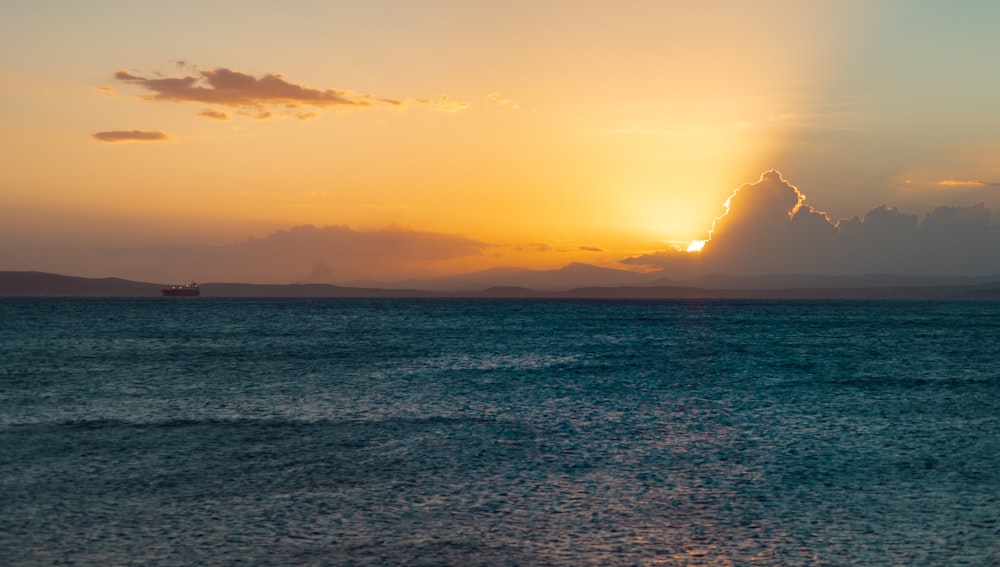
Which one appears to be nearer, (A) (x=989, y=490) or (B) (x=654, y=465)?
(A) (x=989, y=490)

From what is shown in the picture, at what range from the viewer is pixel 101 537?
2112cm

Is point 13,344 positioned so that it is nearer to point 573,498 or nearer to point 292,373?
point 292,373

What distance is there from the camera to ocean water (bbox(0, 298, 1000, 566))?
68.4 feet

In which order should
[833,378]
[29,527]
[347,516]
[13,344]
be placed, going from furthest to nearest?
[13,344]
[833,378]
[347,516]
[29,527]

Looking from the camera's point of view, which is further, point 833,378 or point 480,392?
point 833,378

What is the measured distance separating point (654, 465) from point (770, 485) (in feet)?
Result: 14.6

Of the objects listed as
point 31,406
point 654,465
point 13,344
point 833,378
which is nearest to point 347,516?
point 654,465

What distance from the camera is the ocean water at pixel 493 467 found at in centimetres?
2084

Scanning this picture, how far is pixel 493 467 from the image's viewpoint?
3012 cm

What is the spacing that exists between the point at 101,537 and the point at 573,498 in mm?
13196

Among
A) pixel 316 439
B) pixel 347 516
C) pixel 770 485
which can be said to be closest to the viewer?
pixel 347 516

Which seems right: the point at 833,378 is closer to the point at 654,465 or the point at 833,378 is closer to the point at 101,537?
the point at 654,465

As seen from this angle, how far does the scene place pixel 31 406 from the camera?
45.0m

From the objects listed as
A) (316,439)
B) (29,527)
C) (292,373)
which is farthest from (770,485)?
(292,373)
